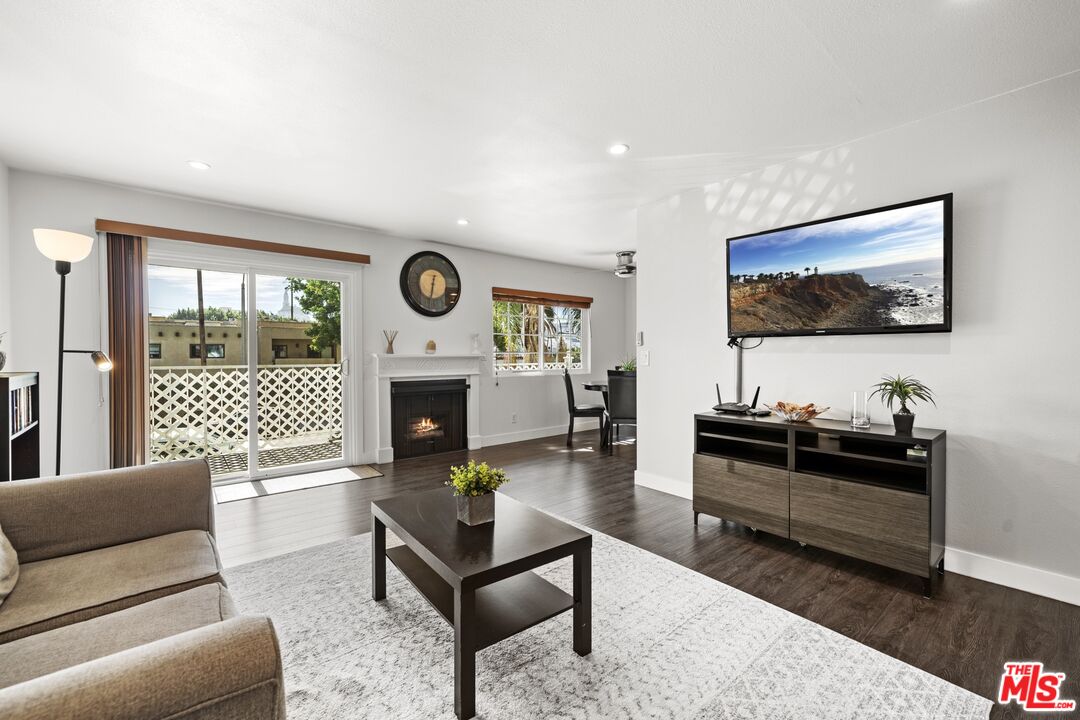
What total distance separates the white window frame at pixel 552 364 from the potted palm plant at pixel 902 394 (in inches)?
163

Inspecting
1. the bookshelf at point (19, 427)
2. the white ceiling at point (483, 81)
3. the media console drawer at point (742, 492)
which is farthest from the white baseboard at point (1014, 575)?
the bookshelf at point (19, 427)

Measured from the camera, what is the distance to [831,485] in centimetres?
254

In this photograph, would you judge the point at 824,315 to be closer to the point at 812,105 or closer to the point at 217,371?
the point at 812,105

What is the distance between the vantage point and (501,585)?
1.98 metres

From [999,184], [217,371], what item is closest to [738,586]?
[999,184]

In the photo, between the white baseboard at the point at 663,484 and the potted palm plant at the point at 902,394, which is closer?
the potted palm plant at the point at 902,394

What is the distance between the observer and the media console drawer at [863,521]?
2.26m

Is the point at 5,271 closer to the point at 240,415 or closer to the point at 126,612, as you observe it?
the point at 240,415

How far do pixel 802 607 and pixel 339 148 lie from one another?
11.4 feet

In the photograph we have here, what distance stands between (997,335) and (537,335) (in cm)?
490

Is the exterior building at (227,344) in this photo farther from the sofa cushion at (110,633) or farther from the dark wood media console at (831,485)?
the dark wood media console at (831,485)

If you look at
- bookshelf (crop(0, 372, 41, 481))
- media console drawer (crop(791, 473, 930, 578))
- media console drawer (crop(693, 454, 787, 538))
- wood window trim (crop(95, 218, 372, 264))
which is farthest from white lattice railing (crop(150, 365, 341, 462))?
media console drawer (crop(791, 473, 930, 578))

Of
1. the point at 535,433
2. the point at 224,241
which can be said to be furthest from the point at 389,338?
the point at 535,433

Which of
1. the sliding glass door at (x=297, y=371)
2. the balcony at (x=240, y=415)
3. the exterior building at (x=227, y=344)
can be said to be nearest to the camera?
the exterior building at (x=227, y=344)
